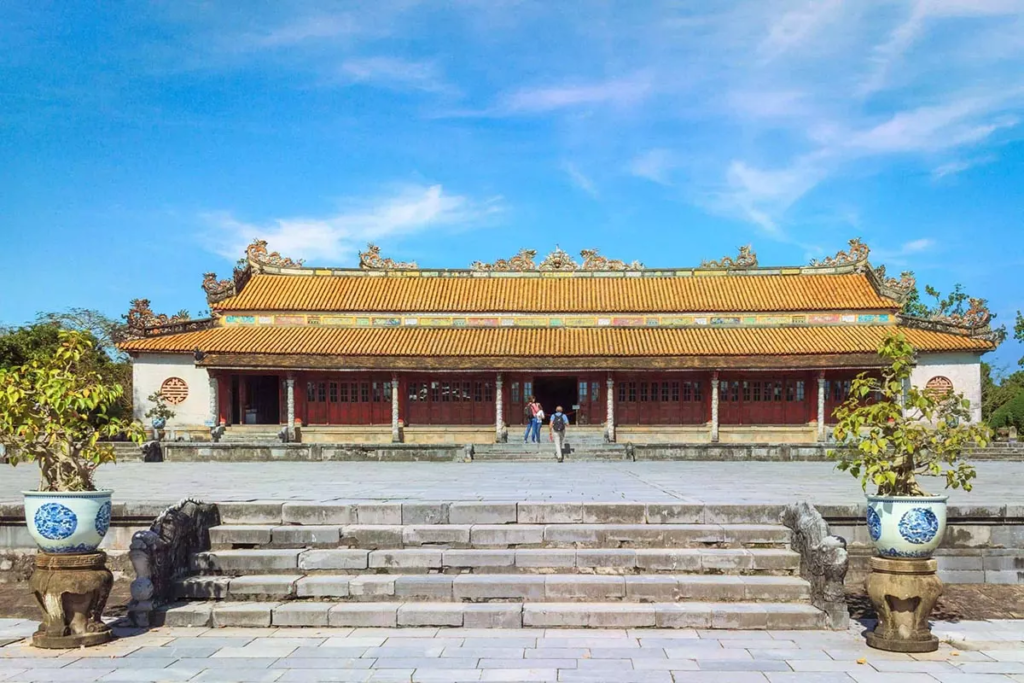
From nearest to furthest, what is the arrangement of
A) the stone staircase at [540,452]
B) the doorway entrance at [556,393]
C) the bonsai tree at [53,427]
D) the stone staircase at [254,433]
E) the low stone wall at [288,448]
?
1. the bonsai tree at [53,427]
2. the low stone wall at [288,448]
3. the stone staircase at [540,452]
4. the stone staircase at [254,433]
5. the doorway entrance at [556,393]

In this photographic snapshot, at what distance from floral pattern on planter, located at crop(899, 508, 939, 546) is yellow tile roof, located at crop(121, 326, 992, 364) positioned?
25350 millimetres

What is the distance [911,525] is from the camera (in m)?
6.89

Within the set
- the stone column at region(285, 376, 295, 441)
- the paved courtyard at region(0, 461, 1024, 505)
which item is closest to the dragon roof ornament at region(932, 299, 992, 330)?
the paved courtyard at region(0, 461, 1024, 505)

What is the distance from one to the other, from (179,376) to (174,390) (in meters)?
0.56

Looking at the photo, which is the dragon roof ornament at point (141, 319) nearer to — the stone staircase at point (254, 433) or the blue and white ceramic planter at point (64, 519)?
the stone staircase at point (254, 433)

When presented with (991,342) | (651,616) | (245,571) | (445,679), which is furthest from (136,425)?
(991,342)

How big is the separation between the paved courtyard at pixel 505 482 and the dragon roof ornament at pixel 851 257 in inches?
671

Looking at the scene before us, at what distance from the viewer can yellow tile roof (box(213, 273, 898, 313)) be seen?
3553cm

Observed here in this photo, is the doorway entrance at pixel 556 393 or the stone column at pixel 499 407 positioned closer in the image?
the stone column at pixel 499 407

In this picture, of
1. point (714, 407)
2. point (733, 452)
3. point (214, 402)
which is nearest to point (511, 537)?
point (733, 452)

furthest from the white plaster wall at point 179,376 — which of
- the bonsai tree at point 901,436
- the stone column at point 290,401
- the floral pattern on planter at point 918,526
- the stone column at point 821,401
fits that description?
the floral pattern on planter at point 918,526

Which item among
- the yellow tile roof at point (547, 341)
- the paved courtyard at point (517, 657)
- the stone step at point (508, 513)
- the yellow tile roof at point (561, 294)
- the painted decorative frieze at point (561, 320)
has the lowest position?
the paved courtyard at point (517, 657)

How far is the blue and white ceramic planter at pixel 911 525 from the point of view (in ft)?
22.6

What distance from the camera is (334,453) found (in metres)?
22.6
